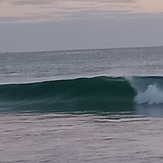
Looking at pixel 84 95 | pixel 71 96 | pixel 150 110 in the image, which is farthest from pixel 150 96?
pixel 71 96

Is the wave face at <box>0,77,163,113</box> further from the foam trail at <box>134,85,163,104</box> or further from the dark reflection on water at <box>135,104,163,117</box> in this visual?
the dark reflection on water at <box>135,104,163,117</box>

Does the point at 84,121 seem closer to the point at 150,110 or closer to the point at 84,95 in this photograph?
the point at 150,110

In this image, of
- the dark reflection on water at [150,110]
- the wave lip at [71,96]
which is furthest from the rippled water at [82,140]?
the wave lip at [71,96]

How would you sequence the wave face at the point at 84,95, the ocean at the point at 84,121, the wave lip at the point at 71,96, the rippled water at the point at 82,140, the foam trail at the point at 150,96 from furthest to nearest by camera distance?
the wave lip at the point at 71,96 → the wave face at the point at 84,95 → the foam trail at the point at 150,96 → the ocean at the point at 84,121 → the rippled water at the point at 82,140

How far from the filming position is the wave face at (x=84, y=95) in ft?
76.8

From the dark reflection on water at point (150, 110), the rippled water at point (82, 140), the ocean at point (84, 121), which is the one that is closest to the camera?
the rippled water at point (82, 140)

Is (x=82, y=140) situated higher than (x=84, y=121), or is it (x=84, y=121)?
(x=84, y=121)

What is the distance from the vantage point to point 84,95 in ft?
87.6

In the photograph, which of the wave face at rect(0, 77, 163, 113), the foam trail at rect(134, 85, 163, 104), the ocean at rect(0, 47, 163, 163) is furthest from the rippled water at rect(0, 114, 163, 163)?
the foam trail at rect(134, 85, 163, 104)

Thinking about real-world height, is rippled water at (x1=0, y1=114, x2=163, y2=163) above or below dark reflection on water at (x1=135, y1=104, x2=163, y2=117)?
below

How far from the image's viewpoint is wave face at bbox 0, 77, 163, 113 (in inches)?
922

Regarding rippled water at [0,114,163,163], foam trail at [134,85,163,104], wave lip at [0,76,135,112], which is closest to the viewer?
rippled water at [0,114,163,163]

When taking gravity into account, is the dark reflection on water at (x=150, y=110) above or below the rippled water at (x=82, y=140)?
above

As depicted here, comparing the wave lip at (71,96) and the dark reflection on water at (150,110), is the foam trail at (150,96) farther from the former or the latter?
the dark reflection on water at (150,110)
